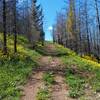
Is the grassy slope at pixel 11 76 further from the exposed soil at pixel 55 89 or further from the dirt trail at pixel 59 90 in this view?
the dirt trail at pixel 59 90

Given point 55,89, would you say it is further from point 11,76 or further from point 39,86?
point 11,76

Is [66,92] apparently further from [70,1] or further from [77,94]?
[70,1]

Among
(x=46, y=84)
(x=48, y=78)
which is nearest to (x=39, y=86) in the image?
(x=46, y=84)

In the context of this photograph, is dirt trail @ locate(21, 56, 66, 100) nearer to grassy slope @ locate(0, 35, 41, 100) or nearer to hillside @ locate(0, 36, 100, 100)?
hillside @ locate(0, 36, 100, 100)

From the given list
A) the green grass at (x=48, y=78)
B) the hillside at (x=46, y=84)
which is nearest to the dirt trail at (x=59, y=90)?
the hillside at (x=46, y=84)

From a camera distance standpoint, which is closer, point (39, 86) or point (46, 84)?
point (39, 86)

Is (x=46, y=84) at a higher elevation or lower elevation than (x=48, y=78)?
lower

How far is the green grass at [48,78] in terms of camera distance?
19189mm

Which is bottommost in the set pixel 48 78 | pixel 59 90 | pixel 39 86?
pixel 59 90

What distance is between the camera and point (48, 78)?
2011 centimetres

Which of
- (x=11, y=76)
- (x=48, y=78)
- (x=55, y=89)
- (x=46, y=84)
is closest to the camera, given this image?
(x=55, y=89)

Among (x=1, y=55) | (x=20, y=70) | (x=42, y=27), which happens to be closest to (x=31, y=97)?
(x=20, y=70)

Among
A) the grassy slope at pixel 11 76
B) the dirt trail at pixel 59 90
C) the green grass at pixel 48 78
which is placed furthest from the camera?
the green grass at pixel 48 78

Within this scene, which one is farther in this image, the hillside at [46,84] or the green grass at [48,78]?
the green grass at [48,78]
